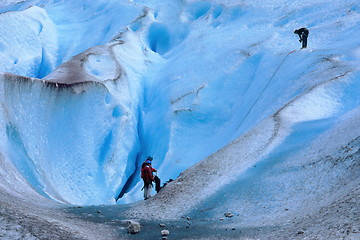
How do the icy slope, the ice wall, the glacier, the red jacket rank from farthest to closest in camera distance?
1. the icy slope
2. the ice wall
3. the red jacket
4. the glacier

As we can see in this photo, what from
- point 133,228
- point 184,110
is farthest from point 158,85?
point 133,228

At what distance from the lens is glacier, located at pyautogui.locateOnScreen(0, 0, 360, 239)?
10133mm

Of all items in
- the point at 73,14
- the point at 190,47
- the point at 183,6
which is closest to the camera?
the point at 190,47

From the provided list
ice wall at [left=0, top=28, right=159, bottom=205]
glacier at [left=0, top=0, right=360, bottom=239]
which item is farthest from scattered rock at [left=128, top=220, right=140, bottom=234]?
ice wall at [left=0, top=28, right=159, bottom=205]

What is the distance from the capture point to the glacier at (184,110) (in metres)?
10.1

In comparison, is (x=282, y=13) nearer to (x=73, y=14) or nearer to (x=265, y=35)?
(x=265, y=35)

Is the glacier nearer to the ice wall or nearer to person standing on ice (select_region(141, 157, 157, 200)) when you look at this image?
the ice wall

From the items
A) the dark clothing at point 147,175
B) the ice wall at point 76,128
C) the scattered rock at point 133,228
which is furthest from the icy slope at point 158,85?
the scattered rock at point 133,228

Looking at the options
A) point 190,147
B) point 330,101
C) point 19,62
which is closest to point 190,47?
point 190,147

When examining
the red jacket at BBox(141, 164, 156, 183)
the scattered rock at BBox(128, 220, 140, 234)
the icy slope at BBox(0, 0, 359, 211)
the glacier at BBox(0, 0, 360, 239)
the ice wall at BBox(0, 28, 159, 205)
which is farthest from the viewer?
the icy slope at BBox(0, 0, 359, 211)

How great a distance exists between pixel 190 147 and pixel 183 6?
11.6 meters

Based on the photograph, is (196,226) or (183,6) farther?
(183,6)

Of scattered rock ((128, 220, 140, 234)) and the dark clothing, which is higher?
the dark clothing

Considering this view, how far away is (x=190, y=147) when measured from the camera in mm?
17891
